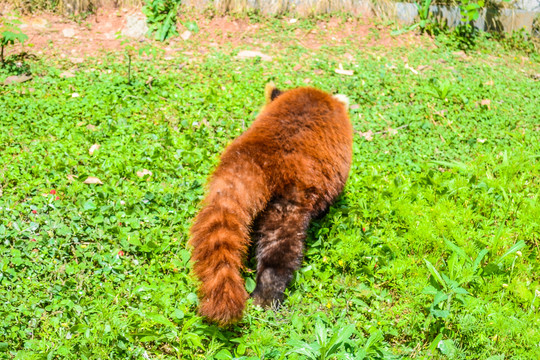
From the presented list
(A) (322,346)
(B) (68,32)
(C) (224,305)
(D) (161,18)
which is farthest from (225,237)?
(B) (68,32)

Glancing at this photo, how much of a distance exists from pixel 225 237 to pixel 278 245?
0.64 m

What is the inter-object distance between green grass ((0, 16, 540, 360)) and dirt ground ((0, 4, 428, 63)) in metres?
0.39

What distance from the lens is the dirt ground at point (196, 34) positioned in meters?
6.48

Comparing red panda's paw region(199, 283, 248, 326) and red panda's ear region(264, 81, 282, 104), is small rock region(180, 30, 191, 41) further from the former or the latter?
red panda's paw region(199, 283, 248, 326)

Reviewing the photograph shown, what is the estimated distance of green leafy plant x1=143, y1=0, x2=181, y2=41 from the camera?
6801 millimetres

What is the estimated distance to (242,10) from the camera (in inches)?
287

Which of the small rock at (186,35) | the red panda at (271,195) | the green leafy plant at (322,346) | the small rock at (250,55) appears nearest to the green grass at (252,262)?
the green leafy plant at (322,346)

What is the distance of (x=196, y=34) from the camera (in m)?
6.96

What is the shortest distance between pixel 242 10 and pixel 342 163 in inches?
163

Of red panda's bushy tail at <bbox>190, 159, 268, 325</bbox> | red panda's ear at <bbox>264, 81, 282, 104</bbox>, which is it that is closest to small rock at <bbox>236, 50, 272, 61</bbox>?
red panda's ear at <bbox>264, 81, 282, 104</bbox>

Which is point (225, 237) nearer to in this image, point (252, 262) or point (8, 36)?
point (252, 262)

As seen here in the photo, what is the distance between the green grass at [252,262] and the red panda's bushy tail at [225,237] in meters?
0.41

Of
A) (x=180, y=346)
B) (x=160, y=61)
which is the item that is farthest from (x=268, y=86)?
(x=180, y=346)

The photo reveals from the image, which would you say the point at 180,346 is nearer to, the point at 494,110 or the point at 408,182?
the point at 408,182
